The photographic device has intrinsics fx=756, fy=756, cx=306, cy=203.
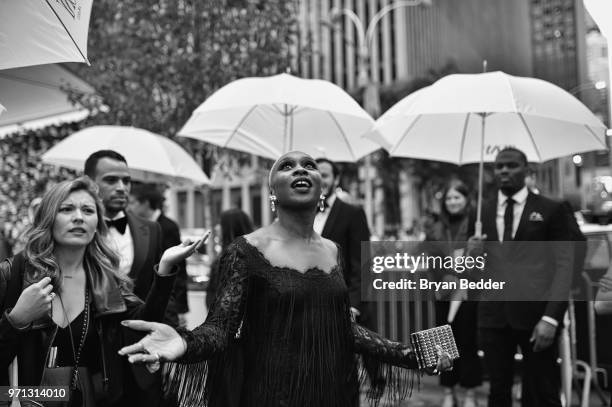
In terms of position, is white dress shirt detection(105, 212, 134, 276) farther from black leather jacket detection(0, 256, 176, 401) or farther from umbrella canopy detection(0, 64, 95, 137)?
umbrella canopy detection(0, 64, 95, 137)

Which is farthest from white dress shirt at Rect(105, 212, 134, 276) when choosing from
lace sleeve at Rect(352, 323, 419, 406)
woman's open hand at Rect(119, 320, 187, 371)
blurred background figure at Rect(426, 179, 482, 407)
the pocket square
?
blurred background figure at Rect(426, 179, 482, 407)

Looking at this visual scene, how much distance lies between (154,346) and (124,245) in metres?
2.37

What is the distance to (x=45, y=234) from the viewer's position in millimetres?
3660

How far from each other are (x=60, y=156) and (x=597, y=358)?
5596 millimetres

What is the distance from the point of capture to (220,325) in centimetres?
303

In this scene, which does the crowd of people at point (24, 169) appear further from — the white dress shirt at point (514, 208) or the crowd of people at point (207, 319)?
the white dress shirt at point (514, 208)

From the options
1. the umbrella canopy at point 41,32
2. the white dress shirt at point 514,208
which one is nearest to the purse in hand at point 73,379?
the umbrella canopy at point 41,32

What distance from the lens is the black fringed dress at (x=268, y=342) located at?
3.05 metres

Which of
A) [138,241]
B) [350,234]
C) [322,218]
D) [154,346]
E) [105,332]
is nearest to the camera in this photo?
[154,346]

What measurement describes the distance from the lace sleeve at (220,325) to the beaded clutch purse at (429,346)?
2.51ft

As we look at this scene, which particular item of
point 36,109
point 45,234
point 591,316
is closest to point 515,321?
point 591,316

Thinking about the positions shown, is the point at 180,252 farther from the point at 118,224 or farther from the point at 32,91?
the point at 32,91

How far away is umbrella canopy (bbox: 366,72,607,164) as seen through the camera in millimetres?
5598

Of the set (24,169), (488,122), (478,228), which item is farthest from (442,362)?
(24,169)
